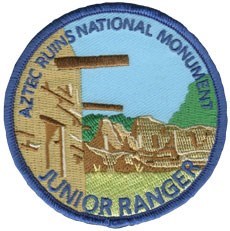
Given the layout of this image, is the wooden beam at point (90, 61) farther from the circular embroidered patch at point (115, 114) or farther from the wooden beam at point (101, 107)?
the wooden beam at point (101, 107)

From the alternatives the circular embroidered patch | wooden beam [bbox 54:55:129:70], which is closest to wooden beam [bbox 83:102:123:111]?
the circular embroidered patch

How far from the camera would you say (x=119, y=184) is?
2.54m

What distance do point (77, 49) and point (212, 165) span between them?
1.68ft

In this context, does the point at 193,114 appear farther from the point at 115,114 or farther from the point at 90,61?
the point at 90,61

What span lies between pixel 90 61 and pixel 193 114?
0.33m

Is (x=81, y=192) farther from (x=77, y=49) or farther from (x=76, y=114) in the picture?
(x=77, y=49)

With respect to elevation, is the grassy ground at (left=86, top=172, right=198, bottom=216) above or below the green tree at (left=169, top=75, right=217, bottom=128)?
below

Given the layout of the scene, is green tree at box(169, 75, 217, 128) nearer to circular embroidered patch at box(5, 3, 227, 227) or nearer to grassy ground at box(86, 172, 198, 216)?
circular embroidered patch at box(5, 3, 227, 227)

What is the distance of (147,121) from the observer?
257cm

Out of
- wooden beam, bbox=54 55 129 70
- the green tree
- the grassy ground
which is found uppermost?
wooden beam, bbox=54 55 129 70

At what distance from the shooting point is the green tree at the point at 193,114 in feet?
8.41

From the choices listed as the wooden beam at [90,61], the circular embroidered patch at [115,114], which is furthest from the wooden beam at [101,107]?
the wooden beam at [90,61]

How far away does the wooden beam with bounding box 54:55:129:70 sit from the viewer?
2.57 m

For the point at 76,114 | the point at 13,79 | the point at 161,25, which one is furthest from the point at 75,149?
the point at 161,25
